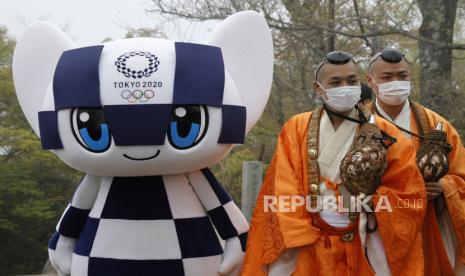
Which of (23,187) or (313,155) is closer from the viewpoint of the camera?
(313,155)

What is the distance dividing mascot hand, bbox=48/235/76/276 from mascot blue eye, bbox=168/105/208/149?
1038mm

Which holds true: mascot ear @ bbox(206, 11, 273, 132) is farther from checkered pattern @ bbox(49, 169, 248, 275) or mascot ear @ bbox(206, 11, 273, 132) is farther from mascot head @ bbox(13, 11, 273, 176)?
checkered pattern @ bbox(49, 169, 248, 275)

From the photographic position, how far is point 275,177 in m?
3.18

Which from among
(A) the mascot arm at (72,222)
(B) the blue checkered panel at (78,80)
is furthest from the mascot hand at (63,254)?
(B) the blue checkered panel at (78,80)

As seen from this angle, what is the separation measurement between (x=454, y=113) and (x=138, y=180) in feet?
16.4

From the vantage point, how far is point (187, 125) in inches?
122

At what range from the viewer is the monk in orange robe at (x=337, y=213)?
2969 millimetres

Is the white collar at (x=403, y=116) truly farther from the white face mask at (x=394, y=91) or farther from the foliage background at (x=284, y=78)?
the foliage background at (x=284, y=78)

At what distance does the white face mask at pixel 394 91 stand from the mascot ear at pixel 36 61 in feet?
6.15

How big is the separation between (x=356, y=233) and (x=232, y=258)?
Result: 2.50ft

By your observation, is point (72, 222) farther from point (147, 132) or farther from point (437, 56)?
point (437, 56)

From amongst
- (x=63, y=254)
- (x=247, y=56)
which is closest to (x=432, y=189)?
(x=247, y=56)

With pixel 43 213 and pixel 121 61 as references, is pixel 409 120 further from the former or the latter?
pixel 43 213

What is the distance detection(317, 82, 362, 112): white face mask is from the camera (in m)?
3.05
